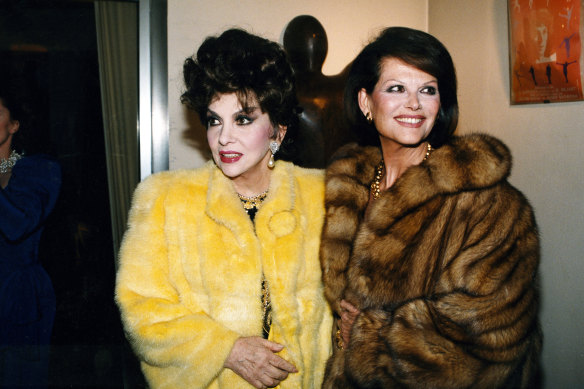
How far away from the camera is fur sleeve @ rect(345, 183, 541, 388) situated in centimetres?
122

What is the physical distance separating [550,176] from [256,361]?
1.54 m

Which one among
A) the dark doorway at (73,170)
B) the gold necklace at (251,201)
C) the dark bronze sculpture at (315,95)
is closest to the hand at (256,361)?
the gold necklace at (251,201)

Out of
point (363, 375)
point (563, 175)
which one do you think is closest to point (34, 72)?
point (363, 375)

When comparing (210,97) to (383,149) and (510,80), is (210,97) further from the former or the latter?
(510,80)

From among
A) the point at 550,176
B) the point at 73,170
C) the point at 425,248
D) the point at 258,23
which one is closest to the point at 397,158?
the point at 425,248

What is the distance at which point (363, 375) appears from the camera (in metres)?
1.37

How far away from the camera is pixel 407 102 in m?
1.47

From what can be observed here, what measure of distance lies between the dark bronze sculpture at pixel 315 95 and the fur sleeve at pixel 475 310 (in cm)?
115

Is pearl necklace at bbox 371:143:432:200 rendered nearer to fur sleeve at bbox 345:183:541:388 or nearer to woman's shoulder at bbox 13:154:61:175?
fur sleeve at bbox 345:183:541:388

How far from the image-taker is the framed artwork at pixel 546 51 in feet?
6.19

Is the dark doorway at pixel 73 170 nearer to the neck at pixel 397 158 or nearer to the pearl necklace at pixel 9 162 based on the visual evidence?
the pearl necklace at pixel 9 162

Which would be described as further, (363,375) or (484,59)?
(484,59)

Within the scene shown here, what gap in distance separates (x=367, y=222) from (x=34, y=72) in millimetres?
1774

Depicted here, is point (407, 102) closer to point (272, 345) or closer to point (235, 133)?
point (235, 133)
